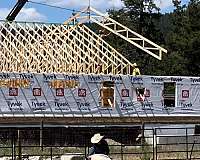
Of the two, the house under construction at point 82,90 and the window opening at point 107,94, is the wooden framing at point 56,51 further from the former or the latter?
the window opening at point 107,94

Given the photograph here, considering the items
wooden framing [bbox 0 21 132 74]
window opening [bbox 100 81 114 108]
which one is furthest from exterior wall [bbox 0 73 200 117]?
wooden framing [bbox 0 21 132 74]

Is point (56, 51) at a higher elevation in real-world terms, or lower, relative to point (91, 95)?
higher

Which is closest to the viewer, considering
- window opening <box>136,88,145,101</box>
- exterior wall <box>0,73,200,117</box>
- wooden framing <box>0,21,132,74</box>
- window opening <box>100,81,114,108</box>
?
exterior wall <box>0,73,200,117</box>

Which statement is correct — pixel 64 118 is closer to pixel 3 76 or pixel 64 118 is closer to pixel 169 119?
pixel 3 76

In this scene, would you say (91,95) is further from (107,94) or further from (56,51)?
(56,51)

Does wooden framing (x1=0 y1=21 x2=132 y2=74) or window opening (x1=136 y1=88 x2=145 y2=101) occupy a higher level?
wooden framing (x1=0 y1=21 x2=132 y2=74)

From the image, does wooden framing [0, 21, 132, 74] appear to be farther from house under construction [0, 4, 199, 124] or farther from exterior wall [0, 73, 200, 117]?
exterior wall [0, 73, 200, 117]

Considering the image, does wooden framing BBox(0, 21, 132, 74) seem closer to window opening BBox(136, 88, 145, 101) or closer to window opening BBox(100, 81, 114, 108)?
window opening BBox(136, 88, 145, 101)

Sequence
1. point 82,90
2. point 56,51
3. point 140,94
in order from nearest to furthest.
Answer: point 82,90 < point 140,94 < point 56,51

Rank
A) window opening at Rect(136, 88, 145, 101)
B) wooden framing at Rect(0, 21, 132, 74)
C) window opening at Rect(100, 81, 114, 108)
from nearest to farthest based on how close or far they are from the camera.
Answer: window opening at Rect(100, 81, 114, 108)
window opening at Rect(136, 88, 145, 101)
wooden framing at Rect(0, 21, 132, 74)

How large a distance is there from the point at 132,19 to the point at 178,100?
3515 centimetres

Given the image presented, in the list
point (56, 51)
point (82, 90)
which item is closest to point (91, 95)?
point (82, 90)

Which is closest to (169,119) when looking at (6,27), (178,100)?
(178,100)

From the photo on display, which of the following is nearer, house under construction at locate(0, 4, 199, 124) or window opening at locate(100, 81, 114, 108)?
house under construction at locate(0, 4, 199, 124)
